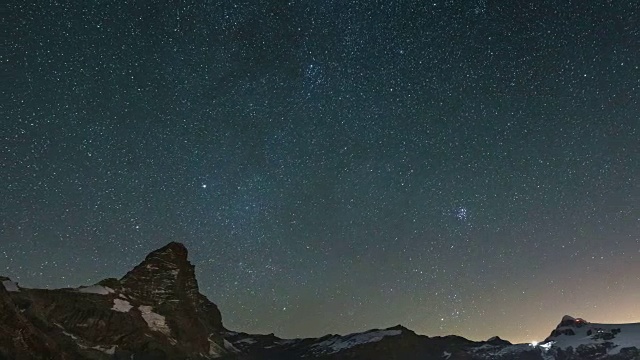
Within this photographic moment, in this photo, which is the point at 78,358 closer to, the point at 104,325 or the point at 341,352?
the point at 104,325

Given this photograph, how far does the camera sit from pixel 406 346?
185 metres

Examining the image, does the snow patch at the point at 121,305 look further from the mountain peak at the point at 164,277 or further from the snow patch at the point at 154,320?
the mountain peak at the point at 164,277

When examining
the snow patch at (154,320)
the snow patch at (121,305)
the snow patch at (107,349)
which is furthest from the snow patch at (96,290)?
the snow patch at (107,349)

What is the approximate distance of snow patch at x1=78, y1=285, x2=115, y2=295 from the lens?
99.2 metres

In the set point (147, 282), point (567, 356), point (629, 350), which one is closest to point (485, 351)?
point (567, 356)

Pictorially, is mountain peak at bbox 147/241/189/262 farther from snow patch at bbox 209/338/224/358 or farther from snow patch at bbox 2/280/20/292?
snow patch at bbox 2/280/20/292

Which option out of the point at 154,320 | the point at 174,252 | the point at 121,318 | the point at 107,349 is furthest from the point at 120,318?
the point at 174,252

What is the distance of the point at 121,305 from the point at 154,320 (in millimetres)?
8335

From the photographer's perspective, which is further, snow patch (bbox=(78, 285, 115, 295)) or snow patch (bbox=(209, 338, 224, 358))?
snow patch (bbox=(209, 338, 224, 358))

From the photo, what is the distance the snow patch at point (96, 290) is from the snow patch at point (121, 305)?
147 inches

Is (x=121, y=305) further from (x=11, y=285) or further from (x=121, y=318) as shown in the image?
(x=11, y=285)

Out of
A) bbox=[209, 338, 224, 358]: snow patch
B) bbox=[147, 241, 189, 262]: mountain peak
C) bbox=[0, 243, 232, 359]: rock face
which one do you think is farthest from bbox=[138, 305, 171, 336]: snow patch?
bbox=[147, 241, 189, 262]: mountain peak

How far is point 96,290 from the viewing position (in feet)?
337

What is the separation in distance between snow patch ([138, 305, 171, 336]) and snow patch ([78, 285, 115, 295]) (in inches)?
321
